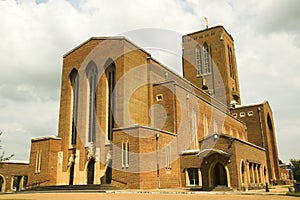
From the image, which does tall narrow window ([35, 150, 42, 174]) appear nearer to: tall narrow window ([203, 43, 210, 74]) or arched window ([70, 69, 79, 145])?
arched window ([70, 69, 79, 145])

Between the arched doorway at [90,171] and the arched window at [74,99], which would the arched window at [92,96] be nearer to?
the arched window at [74,99]

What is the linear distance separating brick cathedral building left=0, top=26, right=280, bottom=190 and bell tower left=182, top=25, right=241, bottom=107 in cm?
1935

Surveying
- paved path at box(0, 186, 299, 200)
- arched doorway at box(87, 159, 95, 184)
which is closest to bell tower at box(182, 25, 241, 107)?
arched doorway at box(87, 159, 95, 184)

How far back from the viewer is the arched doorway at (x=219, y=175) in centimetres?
2381

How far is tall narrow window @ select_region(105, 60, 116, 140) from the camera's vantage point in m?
29.8

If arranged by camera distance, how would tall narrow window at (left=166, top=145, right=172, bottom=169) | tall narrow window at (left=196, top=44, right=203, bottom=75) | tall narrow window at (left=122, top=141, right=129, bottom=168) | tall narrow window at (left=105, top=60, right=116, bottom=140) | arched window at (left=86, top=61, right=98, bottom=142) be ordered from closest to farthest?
1. tall narrow window at (left=122, top=141, right=129, bottom=168)
2. tall narrow window at (left=166, top=145, right=172, bottom=169)
3. tall narrow window at (left=105, top=60, right=116, bottom=140)
4. arched window at (left=86, top=61, right=98, bottom=142)
5. tall narrow window at (left=196, top=44, right=203, bottom=75)

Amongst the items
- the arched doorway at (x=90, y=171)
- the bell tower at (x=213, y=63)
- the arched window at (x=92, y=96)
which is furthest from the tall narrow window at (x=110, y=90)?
the bell tower at (x=213, y=63)

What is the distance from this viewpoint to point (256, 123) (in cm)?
5269

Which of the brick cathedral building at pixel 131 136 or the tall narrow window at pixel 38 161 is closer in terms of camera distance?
the brick cathedral building at pixel 131 136

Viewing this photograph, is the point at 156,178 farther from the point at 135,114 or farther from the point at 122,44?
the point at 122,44

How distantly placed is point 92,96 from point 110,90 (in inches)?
91.3

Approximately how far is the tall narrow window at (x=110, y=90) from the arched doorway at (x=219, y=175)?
10.8 meters

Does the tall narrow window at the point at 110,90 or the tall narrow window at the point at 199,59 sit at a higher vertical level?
the tall narrow window at the point at 199,59

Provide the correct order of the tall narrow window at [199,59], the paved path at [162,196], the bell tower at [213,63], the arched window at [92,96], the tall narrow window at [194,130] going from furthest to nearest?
the tall narrow window at [199,59] → the bell tower at [213,63] → the tall narrow window at [194,130] → the arched window at [92,96] → the paved path at [162,196]
